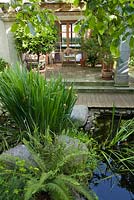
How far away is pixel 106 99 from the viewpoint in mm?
6812

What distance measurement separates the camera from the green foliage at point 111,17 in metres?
1.29

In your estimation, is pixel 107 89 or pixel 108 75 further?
pixel 108 75

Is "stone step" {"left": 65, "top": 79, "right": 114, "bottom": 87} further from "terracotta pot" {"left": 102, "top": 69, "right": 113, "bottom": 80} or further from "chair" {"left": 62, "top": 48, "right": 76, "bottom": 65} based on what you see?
"chair" {"left": 62, "top": 48, "right": 76, "bottom": 65}

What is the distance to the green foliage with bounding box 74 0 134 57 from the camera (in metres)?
1.29

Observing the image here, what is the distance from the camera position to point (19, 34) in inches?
317

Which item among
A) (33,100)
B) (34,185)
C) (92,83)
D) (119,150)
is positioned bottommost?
(119,150)

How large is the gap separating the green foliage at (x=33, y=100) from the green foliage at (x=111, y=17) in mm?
2094

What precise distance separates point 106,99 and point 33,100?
3722mm

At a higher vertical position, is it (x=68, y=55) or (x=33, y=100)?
(x=33, y=100)

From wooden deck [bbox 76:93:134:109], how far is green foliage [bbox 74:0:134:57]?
473 centimetres

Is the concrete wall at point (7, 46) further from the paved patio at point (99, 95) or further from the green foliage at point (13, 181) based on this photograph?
the green foliage at point (13, 181)

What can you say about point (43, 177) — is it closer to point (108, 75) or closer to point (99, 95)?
point (99, 95)

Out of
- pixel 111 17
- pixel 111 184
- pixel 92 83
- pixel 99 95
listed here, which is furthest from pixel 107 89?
pixel 111 17

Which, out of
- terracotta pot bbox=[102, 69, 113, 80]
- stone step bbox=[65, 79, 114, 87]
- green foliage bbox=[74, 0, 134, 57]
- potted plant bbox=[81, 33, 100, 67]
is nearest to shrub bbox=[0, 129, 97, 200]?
green foliage bbox=[74, 0, 134, 57]
